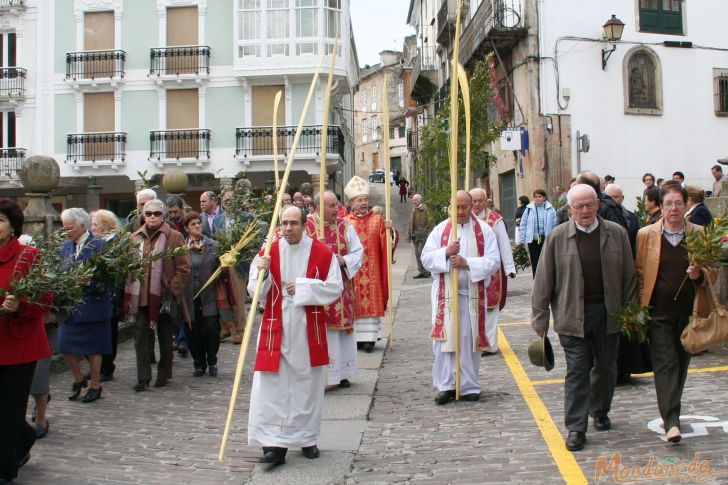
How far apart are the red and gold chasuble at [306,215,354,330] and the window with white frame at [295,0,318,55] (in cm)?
2183

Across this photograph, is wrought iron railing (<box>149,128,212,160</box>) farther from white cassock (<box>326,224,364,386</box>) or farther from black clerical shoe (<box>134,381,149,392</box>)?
white cassock (<box>326,224,364,386</box>)

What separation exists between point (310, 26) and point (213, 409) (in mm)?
24158

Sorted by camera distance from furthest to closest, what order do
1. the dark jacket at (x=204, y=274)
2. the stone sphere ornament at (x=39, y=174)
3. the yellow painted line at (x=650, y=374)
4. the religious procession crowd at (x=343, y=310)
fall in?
the stone sphere ornament at (x=39, y=174), the dark jacket at (x=204, y=274), the yellow painted line at (x=650, y=374), the religious procession crowd at (x=343, y=310)

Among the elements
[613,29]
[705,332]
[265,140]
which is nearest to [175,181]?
[705,332]

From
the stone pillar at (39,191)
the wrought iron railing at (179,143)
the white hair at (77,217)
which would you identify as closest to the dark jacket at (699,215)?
the white hair at (77,217)

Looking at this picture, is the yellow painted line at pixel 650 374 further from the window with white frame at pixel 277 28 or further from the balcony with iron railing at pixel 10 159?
the balcony with iron railing at pixel 10 159

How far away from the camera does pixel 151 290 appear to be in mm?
8141

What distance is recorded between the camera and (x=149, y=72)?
30.8m

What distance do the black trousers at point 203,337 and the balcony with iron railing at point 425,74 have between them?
107 feet

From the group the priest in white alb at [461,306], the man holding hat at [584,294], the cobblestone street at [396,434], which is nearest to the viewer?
the cobblestone street at [396,434]

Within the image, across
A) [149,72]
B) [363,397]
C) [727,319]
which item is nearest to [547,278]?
[727,319]

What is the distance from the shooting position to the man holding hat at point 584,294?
229 inches

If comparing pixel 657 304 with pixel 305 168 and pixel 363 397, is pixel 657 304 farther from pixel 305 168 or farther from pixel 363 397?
pixel 305 168

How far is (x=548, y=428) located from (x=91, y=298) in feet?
13.7
